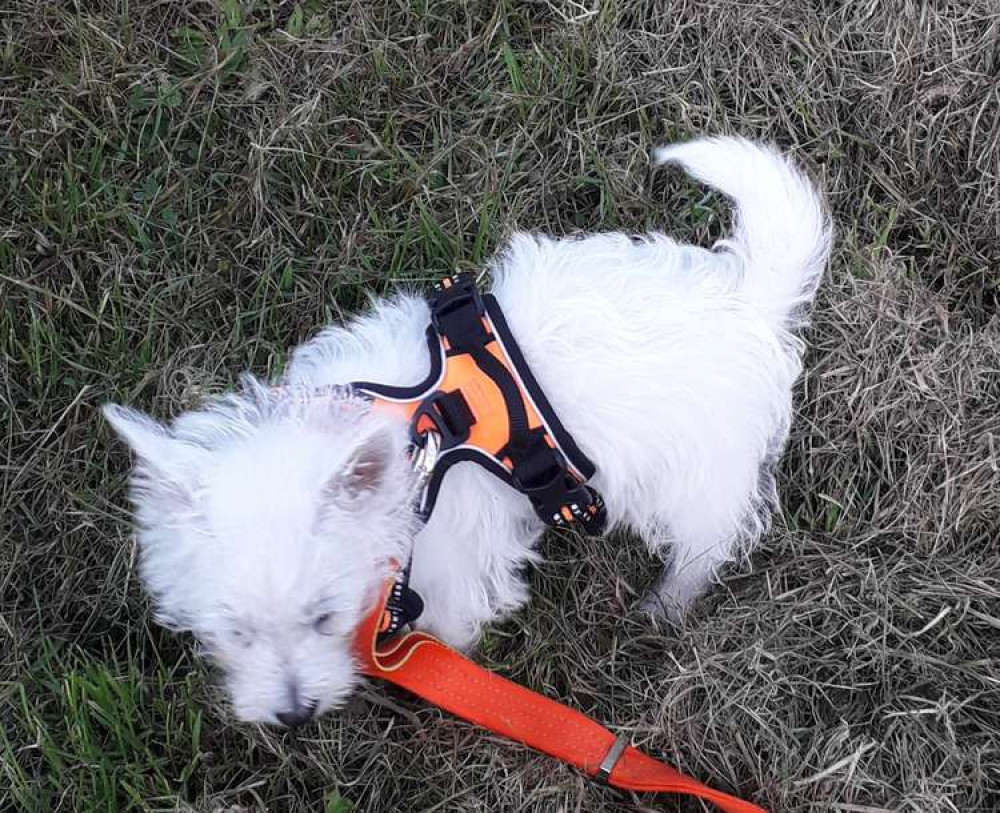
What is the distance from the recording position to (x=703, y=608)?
8.28 ft

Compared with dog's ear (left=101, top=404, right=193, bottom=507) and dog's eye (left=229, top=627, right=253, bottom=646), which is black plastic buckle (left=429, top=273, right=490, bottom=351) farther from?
dog's eye (left=229, top=627, right=253, bottom=646)

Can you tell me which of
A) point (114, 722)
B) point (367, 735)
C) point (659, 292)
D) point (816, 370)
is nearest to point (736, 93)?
point (816, 370)

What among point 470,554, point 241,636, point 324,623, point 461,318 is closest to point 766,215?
point 461,318

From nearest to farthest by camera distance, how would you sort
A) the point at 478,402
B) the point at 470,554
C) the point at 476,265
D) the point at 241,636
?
the point at 241,636 → the point at 478,402 → the point at 470,554 → the point at 476,265

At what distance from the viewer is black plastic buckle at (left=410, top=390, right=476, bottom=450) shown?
6.26 ft

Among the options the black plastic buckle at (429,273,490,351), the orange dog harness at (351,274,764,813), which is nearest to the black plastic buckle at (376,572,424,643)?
the orange dog harness at (351,274,764,813)

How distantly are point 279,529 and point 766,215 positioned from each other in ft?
4.11

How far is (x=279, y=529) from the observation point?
1699 millimetres

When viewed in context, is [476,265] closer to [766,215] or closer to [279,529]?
[766,215]

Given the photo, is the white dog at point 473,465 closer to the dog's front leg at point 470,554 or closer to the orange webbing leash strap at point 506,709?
the dog's front leg at point 470,554

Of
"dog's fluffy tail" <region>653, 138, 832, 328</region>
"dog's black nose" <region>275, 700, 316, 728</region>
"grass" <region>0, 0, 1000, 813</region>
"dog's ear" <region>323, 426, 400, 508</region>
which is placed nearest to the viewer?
"dog's ear" <region>323, 426, 400, 508</region>

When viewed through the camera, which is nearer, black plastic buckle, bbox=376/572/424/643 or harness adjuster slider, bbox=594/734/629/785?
→ black plastic buckle, bbox=376/572/424/643

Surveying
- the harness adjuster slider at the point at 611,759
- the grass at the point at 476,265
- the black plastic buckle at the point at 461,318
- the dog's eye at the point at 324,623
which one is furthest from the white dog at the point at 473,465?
the harness adjuster slider at the point at 611,759

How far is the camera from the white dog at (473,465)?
5.73ft
